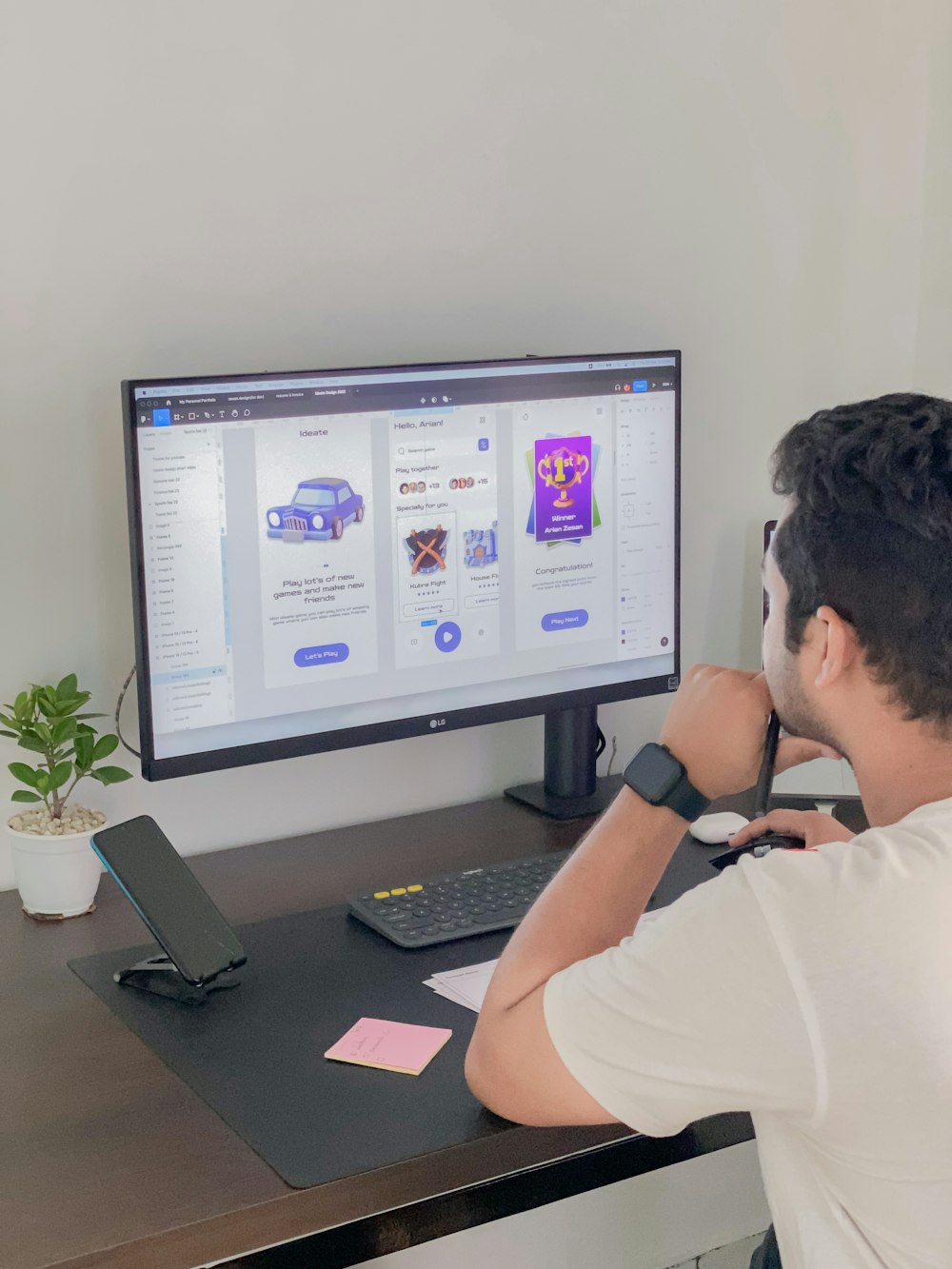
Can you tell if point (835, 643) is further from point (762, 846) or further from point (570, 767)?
point (570, 767)

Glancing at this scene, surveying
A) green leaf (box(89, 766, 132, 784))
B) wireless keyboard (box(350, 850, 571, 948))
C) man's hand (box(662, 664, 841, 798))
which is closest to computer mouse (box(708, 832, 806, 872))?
wireless keyboard (box(350, 850, 571, 948))

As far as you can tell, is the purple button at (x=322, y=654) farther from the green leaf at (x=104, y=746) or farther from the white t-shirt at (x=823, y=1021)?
the white t-shirt at (x=823, y=1021)

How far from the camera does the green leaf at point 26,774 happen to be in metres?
1.46

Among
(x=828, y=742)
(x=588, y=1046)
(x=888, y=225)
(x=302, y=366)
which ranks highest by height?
(x=888, y=225)

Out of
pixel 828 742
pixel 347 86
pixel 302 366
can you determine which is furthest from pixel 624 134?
pixel 828 742

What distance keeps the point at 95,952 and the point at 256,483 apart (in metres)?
0.50

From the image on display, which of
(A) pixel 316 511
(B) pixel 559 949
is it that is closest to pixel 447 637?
(A) pixel 316 511

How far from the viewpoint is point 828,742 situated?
3.66 ft

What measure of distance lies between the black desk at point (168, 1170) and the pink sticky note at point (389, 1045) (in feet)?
0.42

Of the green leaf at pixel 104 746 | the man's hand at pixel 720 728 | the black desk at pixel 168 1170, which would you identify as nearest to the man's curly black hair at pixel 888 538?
the man's hand at pixel 720 728

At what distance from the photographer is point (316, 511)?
1.53 meters

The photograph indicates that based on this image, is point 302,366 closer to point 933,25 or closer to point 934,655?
point 934,655

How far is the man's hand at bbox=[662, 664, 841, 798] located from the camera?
1.24m

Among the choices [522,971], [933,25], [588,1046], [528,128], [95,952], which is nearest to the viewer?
[588,1046]
